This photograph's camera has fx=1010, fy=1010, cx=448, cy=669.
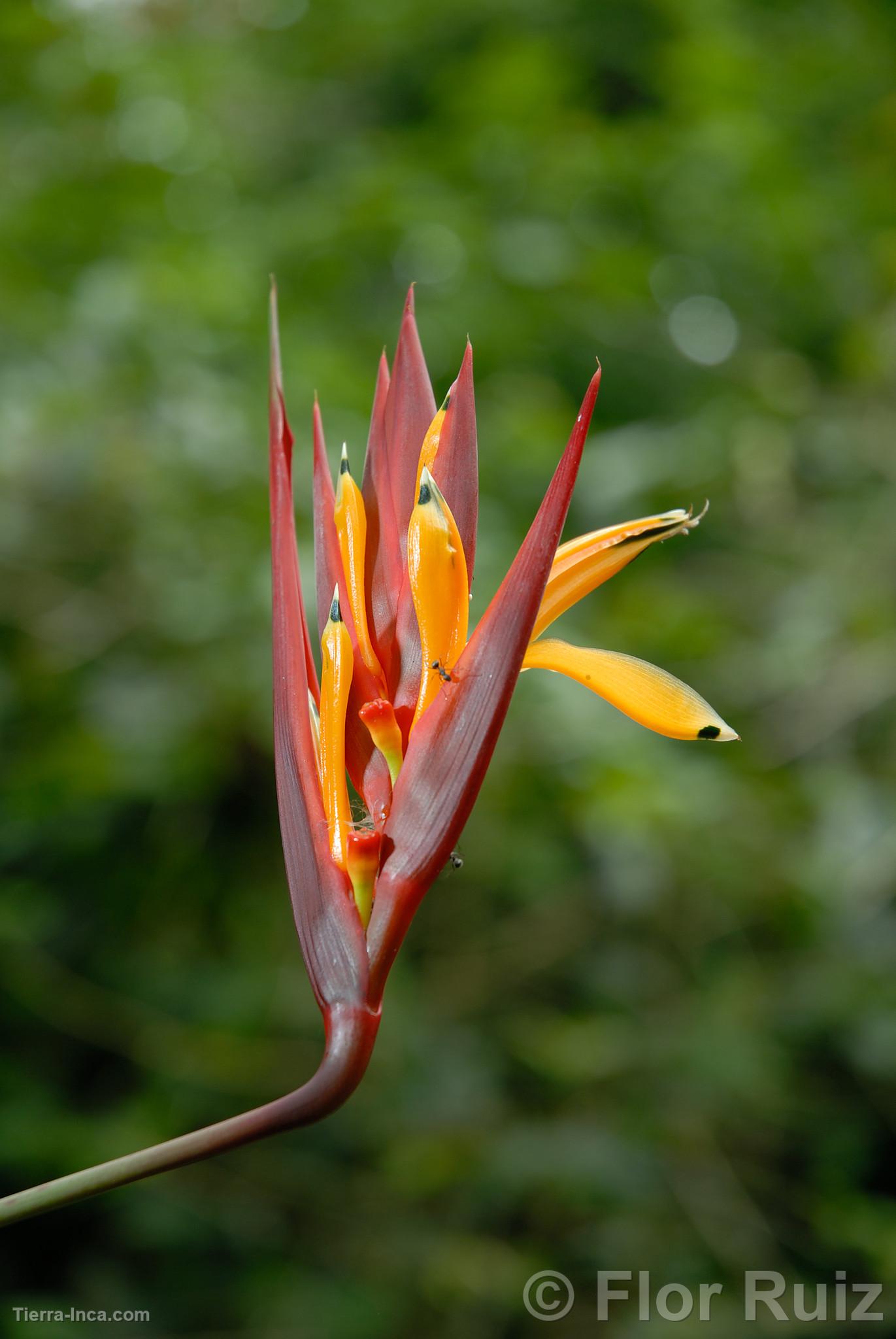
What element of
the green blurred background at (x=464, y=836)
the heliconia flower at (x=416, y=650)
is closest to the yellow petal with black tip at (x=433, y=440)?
the heliconia flower at (x=416, y=650)

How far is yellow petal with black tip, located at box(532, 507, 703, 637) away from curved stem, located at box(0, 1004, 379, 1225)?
15 cm

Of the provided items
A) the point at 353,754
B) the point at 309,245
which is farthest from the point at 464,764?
the point at 309,245

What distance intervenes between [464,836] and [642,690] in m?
0.98

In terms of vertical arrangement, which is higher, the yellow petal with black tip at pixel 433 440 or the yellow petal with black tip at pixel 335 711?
the yellow petal with black tip at pixel 433 440

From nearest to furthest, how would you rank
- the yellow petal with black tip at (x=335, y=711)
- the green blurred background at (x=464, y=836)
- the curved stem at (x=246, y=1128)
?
1. the curved stem at (x=246, y=1128)
2. the yellow petal with black tip at (x=335, y=711)
3. the green blurred background at (x=464, y=836)

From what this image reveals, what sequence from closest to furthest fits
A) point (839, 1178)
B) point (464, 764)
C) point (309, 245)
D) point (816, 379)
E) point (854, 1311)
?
point (464, 764) < point (854, 1311) < point (839, 1178) < point (309, 245) < point (816, 379)

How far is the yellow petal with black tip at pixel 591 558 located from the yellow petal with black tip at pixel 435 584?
4cm

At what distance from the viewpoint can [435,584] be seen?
0.32m

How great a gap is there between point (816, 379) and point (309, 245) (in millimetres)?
879

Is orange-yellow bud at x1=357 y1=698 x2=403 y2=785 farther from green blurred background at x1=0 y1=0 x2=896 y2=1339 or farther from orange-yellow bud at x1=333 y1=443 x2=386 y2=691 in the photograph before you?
green blurred background at x1=0 y1=0 x2=896 y2=1339

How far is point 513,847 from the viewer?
4.00 feet

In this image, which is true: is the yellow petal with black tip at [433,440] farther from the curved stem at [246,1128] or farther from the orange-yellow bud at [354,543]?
the curved stem at [246,1128]

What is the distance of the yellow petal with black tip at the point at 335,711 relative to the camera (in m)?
0.31

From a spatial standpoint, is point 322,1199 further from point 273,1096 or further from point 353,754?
point 353,754
